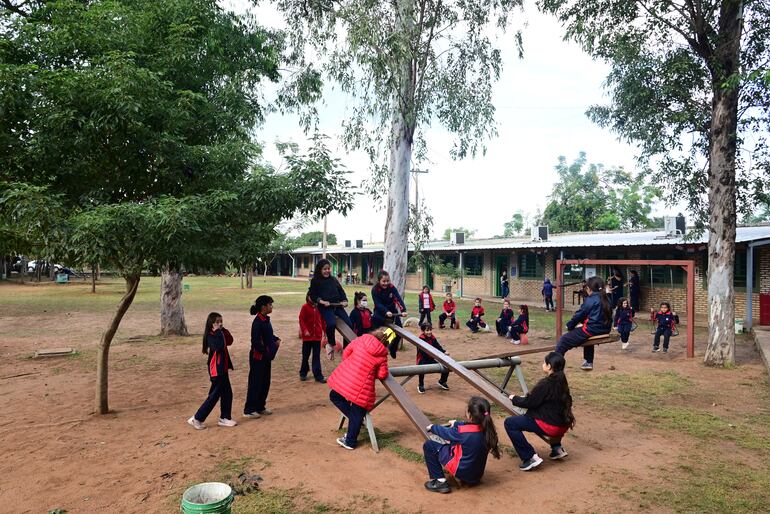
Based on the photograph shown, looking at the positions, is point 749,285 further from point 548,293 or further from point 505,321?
point 505,321

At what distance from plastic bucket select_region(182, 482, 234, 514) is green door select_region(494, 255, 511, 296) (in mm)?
26848

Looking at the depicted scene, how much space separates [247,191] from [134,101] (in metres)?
1.66

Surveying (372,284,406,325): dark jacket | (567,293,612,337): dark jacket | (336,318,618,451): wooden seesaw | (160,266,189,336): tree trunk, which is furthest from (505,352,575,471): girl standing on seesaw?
(160,266,189,336): tree trunk

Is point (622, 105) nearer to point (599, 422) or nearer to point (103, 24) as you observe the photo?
point (599, 422)

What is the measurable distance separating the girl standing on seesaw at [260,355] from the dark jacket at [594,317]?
445cm

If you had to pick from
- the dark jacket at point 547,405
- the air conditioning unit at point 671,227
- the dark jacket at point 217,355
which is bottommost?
the dark jacket at point 547,405

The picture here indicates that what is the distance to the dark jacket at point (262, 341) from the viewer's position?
21.6ft

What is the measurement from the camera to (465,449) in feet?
15.0

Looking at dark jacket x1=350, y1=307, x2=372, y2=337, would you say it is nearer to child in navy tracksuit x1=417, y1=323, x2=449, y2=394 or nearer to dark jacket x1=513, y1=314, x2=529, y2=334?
child in navy tracksuit x1=417, y1=323, x2=449, y2=394

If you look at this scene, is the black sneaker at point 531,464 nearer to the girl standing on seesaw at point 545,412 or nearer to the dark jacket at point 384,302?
the girl standing on seesaw at point 545,412

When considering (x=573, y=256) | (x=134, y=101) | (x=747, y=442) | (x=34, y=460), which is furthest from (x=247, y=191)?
(x=573, y=256)

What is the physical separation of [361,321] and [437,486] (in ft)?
14.9

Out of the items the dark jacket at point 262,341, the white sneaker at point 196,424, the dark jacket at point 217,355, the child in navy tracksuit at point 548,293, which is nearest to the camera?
the dark jacket at point 217,355

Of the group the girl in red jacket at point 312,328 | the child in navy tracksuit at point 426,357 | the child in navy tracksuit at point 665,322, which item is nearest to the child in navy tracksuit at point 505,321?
the child in navy tracksuit at point 665,322
